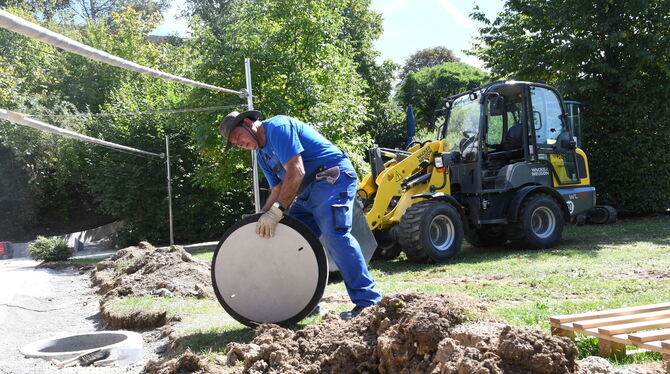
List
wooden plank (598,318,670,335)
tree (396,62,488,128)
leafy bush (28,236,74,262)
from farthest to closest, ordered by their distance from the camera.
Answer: tree (396,62,488,128) → leafy bush (28,236,74,262) → wooden plank (598,318,670,335)

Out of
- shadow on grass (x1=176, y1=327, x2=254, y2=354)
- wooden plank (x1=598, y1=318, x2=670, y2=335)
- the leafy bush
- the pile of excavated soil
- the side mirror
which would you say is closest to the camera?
wooden plank (x1=598, y1=318, x2=670, y2=335)

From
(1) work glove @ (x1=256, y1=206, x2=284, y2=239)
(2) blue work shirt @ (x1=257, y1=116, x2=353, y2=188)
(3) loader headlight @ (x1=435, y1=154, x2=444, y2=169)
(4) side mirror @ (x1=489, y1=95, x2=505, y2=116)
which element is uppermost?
(4) side mirror @ (x1=489, y1=95, x2=505, y2=116)

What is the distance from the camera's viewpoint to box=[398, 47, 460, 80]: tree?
44312 mm

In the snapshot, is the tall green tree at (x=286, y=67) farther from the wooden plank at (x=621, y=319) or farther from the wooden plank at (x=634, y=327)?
the wooden plank at (x=634, y=327)

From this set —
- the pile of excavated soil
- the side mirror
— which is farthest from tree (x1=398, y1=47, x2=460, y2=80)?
the pile of excavated soil

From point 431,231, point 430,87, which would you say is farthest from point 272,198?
point 430,87

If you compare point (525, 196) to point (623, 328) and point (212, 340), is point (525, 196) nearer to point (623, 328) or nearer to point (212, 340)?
point (623, 328)

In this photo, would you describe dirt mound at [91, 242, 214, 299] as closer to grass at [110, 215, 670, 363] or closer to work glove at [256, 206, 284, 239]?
grass at [110, 215, 670, 363]

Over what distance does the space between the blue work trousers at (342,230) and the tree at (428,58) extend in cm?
4072

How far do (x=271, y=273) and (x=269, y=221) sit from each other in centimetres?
48

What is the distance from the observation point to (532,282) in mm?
6414

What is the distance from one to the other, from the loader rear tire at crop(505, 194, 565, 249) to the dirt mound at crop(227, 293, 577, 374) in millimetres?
6691

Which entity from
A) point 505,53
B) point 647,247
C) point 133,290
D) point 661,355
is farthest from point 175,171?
point 661,355

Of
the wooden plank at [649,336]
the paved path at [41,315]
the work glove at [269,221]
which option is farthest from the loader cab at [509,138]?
the wooden plank at [649,336]
